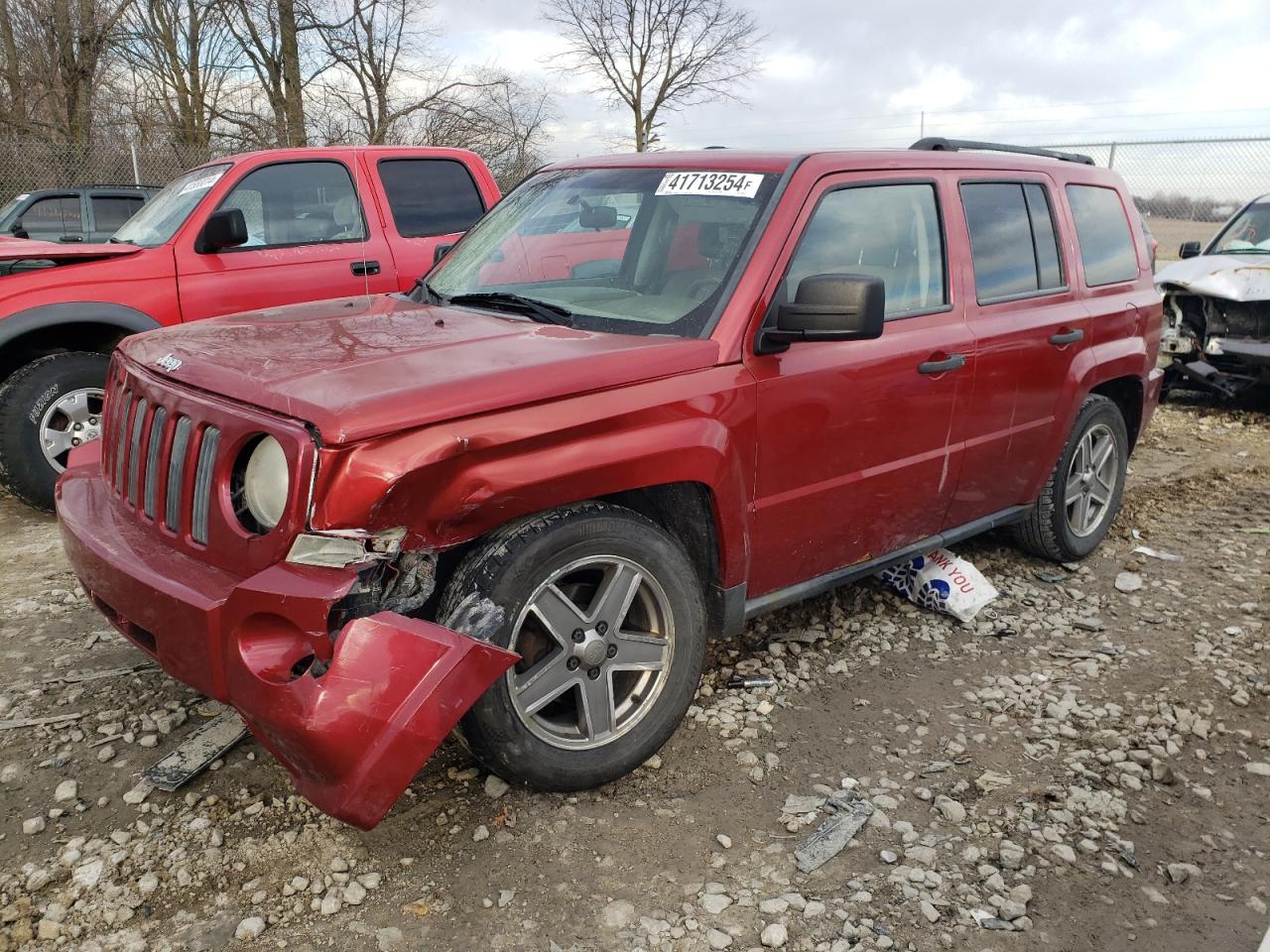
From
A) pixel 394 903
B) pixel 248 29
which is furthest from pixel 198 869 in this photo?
pixel 248 29

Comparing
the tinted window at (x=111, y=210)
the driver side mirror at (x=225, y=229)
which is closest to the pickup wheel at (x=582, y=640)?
the driver side mirror at (x=225, y=229)

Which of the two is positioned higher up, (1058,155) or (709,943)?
(1058,155)

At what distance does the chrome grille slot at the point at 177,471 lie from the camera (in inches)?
99.7

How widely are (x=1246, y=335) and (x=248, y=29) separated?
16833 millimetres

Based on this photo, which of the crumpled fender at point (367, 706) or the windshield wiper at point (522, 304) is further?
the windshield wiper at point (522, 304)

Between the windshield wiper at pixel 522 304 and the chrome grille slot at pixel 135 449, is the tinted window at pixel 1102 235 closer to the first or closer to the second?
the windshield wiper at pixel 522 304

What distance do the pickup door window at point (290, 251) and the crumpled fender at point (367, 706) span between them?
12.8ft

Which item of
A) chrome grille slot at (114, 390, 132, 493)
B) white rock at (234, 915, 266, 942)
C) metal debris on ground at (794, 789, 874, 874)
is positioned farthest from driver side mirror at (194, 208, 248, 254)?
metal debris on ground at (794, 789, 874, 874)

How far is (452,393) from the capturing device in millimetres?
2363

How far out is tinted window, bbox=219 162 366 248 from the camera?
580 cm

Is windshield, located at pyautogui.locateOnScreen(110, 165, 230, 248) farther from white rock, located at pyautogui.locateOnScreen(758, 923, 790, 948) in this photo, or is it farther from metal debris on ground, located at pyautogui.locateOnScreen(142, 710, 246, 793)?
white rock, located at pyautogui.locateOnScreen(758, 923, 790, 948)

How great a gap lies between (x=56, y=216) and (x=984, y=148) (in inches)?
386

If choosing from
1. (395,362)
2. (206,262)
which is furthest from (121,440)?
(206,262)

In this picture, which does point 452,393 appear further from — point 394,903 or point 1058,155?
point 1058,155
